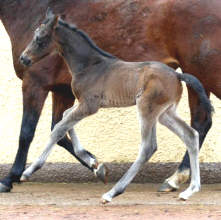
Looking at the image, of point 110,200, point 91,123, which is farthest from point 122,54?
point 110,200

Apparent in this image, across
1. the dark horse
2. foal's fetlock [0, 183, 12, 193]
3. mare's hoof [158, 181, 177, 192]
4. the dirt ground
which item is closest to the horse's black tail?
the dark horse

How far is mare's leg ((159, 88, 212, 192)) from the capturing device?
802 centimetres

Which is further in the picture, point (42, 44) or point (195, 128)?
point (195, 128)

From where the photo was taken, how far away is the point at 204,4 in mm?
7797

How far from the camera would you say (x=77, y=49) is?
24.0 feet

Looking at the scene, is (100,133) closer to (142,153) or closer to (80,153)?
(80,153)

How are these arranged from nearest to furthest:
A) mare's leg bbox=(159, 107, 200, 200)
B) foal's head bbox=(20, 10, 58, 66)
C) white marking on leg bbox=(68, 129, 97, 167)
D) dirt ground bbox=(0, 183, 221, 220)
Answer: dirt ground bbox=(0, 183, 221, 220) → mare's leg bbox=(159, 107, 200, 200) → foal's head bbox=(20, 10, 58, 66) → white marking on leg bbox=(68, 129, 97, 167)

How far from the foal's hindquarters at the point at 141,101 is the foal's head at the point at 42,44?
430mm

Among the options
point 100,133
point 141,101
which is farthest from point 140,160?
point 100,133

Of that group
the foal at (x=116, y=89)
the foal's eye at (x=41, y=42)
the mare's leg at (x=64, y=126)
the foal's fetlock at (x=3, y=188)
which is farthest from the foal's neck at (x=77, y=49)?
the foal's fetlock at (x=3, y=188)

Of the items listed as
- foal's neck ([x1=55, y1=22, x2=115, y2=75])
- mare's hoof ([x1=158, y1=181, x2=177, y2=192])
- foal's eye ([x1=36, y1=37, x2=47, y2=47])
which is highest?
foal's eye ([x1=36, y1=37, x2=47, y2=47])

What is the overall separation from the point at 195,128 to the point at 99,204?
156 cm

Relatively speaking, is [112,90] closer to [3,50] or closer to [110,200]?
[110,200]

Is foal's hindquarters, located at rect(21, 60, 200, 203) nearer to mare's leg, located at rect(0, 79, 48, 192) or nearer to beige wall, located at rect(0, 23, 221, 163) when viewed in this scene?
mare's leg, located at rect(0, 79, 48, 192)
